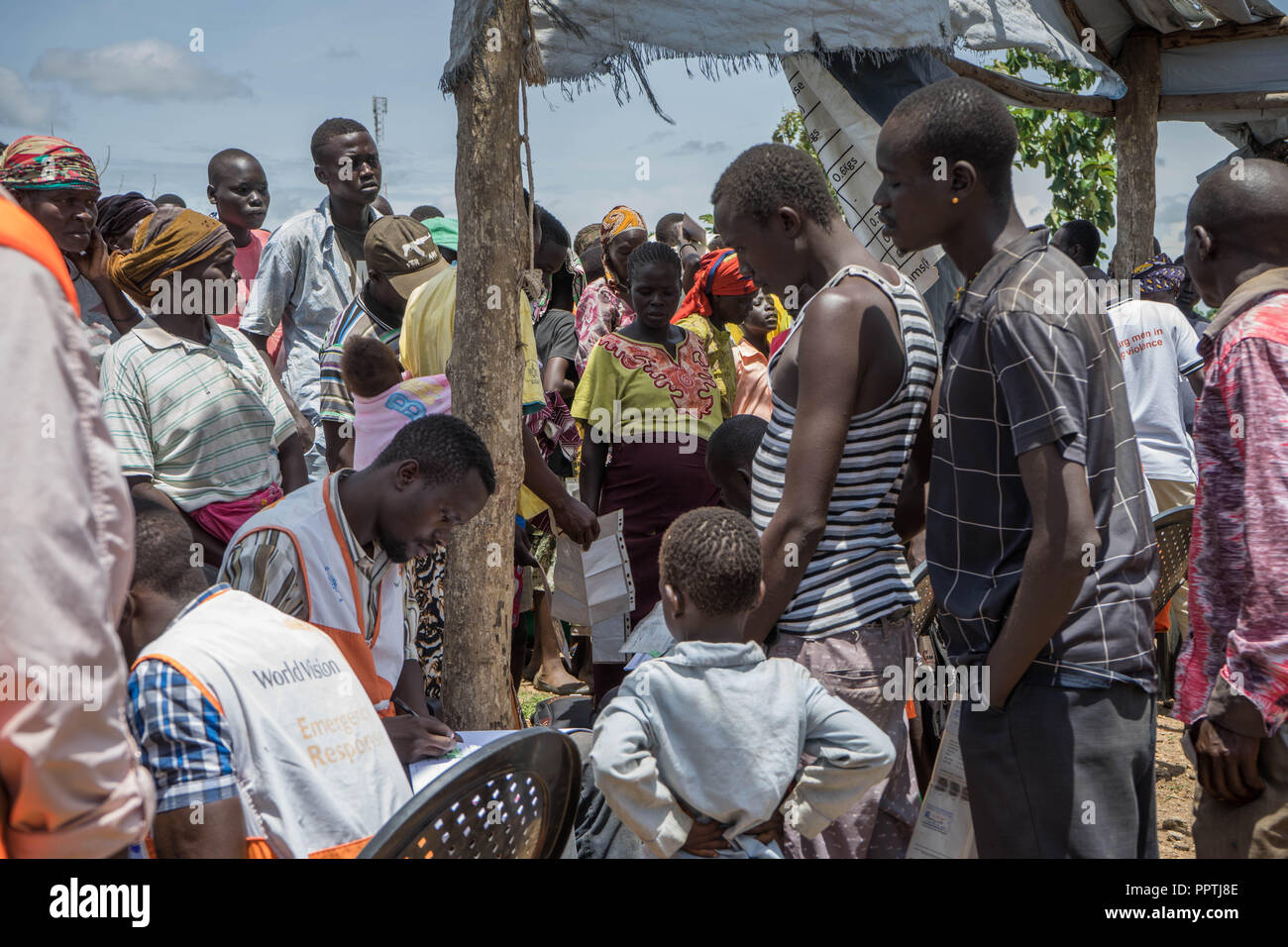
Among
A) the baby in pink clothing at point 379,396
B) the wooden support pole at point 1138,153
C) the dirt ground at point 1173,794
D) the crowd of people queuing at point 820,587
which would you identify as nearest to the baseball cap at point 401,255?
the baby in pink clothing at point 379,396

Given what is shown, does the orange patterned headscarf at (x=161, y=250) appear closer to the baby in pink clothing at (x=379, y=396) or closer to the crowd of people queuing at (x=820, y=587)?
the baby in pink clothing at (x=379, y=396)

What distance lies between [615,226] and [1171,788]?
409 cm

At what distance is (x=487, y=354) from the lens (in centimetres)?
353

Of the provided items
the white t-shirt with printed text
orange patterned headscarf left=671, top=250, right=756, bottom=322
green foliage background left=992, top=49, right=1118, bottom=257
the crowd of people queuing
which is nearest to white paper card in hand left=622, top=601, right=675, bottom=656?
the crowd of people queuing

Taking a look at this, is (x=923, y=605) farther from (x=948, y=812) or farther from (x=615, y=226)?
(x=615, y=226)

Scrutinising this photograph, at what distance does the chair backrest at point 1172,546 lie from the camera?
361 cm

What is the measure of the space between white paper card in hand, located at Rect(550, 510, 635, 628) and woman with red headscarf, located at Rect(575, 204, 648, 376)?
4.87 ft

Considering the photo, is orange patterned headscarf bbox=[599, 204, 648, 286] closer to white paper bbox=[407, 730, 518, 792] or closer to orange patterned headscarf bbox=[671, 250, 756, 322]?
orange patterned headscarf bbox=[671, 250, 756, 322]

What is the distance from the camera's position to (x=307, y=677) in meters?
1.90

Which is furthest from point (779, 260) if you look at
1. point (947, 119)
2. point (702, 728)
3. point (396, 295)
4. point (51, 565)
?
point (396, 295)

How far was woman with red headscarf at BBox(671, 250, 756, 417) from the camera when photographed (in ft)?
17.4

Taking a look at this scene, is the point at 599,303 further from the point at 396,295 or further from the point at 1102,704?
the point at 1102,704

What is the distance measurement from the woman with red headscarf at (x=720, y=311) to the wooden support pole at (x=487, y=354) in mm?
1819

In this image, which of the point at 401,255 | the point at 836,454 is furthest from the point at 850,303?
the point at 401,255
